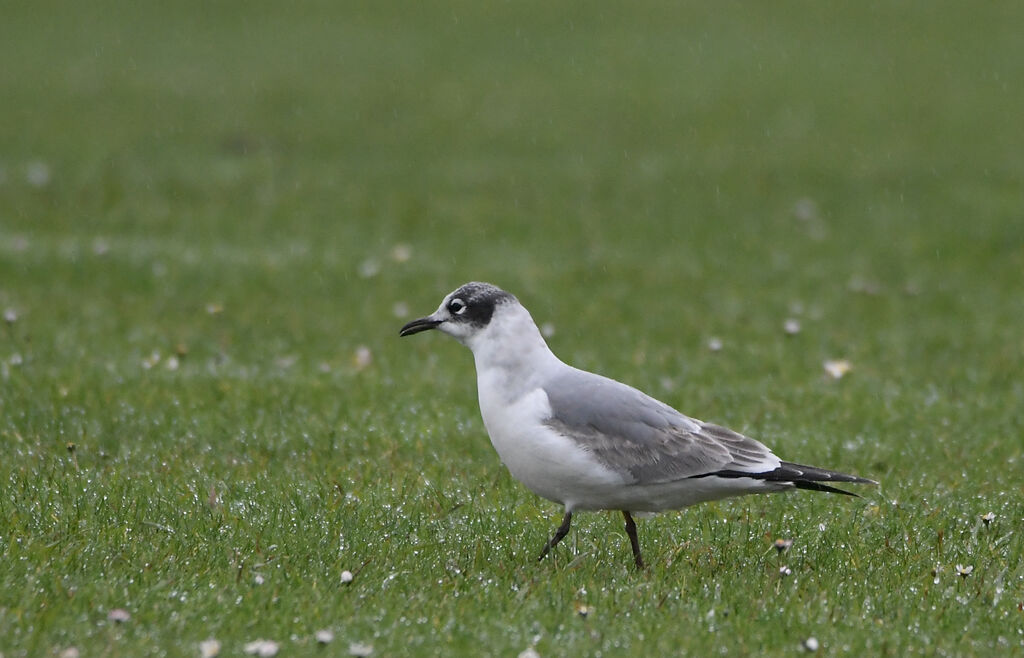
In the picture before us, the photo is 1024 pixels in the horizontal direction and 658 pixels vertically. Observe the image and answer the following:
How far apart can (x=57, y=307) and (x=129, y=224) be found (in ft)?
8.92

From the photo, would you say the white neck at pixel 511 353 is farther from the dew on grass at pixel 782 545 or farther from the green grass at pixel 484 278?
the dew on grass at pixel 782 545

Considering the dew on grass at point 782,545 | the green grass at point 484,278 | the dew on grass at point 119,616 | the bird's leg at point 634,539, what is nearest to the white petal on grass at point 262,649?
the green grass at point 484,278

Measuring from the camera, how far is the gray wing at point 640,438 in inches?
218

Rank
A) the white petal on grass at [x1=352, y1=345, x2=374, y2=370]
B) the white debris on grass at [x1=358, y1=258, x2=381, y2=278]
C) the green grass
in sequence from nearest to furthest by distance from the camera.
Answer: the green grass → the white petal on grass at [x1=352, y1=345, x2=374, y2=370] → the white debris on grass at [x1=358, y1=258, x2=381, y2=278]

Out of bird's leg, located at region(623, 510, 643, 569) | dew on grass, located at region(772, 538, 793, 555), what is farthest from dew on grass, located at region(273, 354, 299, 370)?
dew on grass, located at region(772, 538, 793, 555)

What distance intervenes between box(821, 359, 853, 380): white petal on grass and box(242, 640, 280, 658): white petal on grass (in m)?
5.61

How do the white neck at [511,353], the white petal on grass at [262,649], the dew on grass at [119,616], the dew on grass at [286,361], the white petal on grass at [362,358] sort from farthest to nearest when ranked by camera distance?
the white petal on grass at [362,358], the dew on grass at [286,361], the white neck at [511,353], the dew on grass at [119,616], the white petal on grass at [262,649]

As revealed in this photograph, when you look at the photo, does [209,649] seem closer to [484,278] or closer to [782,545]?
[782,545]

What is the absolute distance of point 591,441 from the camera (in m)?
5.54

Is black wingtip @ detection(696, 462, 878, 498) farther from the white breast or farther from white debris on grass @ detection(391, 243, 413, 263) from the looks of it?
white debris on grass @ detection(391, 243, 413, 263)

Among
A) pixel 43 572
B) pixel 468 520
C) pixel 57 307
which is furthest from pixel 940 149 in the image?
pixel 43 572

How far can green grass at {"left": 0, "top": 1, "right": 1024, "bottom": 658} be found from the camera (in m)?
5.12

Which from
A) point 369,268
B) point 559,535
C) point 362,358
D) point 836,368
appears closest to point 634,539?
point 559,535

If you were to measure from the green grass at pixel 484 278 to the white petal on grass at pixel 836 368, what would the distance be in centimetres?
8
